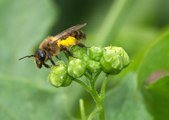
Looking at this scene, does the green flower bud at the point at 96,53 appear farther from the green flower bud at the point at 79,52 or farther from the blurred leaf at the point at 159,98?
the blurred leaf at the point at 159,98

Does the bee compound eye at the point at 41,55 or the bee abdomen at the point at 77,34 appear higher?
the bee abdomen at the point at 77,34

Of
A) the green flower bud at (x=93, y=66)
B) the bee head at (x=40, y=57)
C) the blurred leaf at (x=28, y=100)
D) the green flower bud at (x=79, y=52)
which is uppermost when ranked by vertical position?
the green flower bud at (x=79, y=52)

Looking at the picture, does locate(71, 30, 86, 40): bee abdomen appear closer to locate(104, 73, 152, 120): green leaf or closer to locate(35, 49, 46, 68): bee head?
locate(35, 49, 46, 68): bee head

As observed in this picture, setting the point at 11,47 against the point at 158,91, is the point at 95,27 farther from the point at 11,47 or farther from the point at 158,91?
the point at 158,91

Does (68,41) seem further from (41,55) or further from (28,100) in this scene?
(28,100)

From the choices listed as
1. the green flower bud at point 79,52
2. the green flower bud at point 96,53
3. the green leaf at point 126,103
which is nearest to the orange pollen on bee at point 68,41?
the green flower bud at point 79,52

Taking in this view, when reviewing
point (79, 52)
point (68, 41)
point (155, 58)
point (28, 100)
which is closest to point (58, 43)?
point (68, 41)

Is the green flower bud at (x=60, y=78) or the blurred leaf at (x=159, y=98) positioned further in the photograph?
the blurred leaf at (x=159, y=98)

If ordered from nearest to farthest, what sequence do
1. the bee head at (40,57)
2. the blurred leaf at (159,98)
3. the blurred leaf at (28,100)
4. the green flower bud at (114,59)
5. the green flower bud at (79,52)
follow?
the green flower bud at (114,59), the green flower bud at (79,52), the blurred leaf at (159,98), the bee head at (40,57), the blurred leaf at (28,100)
